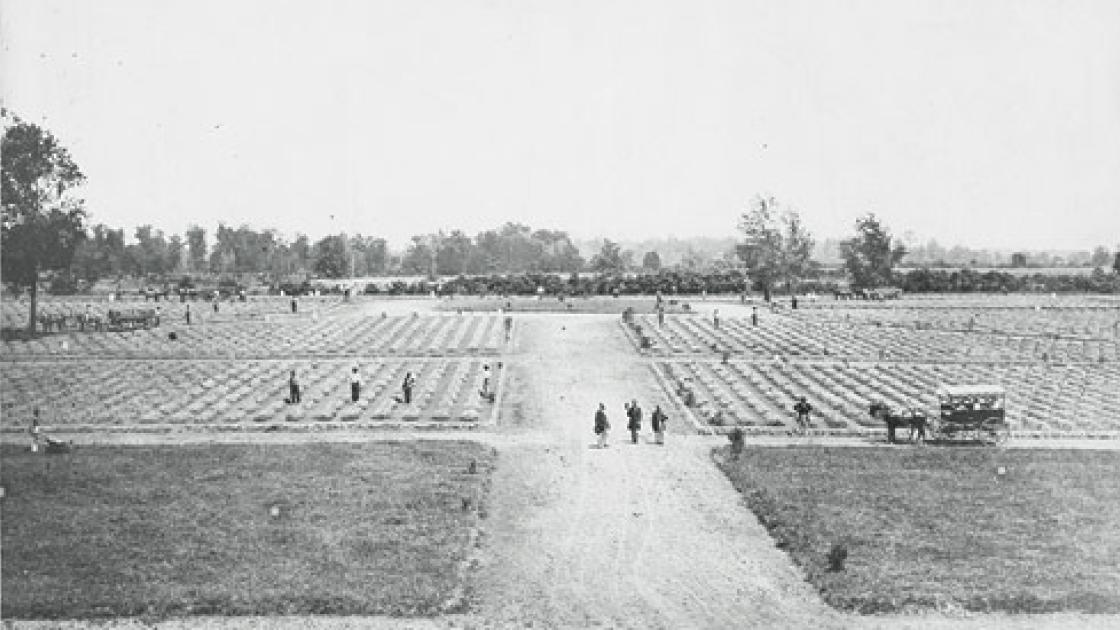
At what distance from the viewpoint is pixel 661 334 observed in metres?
50.4

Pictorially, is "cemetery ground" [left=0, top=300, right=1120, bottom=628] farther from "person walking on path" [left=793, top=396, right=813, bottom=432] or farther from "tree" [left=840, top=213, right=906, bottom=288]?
"tree" [left=840, top=213, right=906, bottom=288]

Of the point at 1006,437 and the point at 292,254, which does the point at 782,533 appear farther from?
the point at 292,254

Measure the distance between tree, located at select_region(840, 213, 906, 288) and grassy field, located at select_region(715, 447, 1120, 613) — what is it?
6377cm

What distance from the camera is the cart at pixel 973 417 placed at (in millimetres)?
29531

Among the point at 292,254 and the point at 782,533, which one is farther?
the point at 292,254

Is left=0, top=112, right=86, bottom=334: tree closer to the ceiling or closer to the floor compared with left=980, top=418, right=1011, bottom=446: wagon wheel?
closer to the ceiling

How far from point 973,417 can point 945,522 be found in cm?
951

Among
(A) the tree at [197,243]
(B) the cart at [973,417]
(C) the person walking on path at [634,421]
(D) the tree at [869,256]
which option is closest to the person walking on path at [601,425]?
(C) the person walking on path at [634,421]

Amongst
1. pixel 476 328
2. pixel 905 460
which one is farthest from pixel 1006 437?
pixel 476 328

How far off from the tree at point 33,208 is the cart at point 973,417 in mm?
46986

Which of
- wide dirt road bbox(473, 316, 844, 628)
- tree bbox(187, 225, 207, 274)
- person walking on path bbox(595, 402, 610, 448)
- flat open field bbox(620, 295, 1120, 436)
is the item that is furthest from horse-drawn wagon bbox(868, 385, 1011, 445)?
tree bbox(187, 225, 207, 274)

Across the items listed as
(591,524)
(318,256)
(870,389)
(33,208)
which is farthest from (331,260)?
(591,524)

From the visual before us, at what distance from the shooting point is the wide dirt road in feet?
54.3

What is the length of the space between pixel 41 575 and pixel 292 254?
13998 cm
